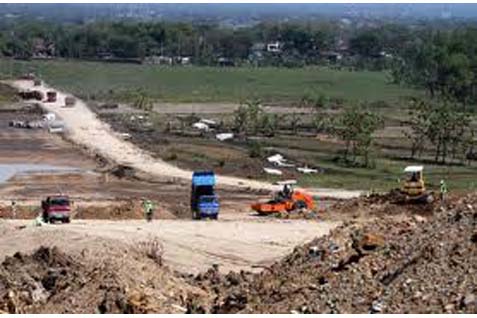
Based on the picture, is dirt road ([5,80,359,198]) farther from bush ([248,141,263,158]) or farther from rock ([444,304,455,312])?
rock ([444,304,455,312])

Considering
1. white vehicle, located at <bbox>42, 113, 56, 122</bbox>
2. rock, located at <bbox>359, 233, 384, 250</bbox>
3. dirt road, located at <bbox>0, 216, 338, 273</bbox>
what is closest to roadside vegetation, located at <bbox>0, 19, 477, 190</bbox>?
white vehicle, located at <bbox>42, 113, 56, 122</bbox>

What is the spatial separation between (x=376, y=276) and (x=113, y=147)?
38.8 m

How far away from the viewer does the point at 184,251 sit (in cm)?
2589

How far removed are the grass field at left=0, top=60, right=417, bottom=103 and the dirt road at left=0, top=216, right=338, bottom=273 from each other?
5585cm

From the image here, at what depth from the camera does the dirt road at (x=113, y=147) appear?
4278cm

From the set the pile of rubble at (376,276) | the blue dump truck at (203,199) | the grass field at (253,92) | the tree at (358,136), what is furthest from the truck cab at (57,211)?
the tree at (358,136)

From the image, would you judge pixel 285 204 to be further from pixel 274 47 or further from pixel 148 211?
pixel 274 47

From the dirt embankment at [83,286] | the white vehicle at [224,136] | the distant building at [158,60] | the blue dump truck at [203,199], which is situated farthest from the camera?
the distant building at [158,60]

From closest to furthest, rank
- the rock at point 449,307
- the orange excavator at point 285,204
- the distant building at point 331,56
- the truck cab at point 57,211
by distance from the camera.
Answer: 1. the rock at point 449,307
2. the truck cab at point 57,211
3. the orange excavator at point 285,204
4. the distant building at point 331,56

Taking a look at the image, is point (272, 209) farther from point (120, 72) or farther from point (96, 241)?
point (120, 72)

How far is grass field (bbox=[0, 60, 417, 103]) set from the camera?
91.0m

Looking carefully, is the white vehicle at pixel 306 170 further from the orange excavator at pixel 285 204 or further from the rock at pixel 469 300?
the rock at pixel 469 300

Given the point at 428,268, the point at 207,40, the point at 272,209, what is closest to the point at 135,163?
the point at 272,209

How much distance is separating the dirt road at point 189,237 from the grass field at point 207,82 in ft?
183
